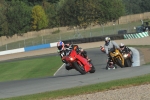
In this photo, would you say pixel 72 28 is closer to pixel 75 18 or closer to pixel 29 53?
pixel 75 18

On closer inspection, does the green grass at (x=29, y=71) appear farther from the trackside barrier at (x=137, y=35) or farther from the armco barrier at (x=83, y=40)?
the armco barrier at (x=83, y=40)

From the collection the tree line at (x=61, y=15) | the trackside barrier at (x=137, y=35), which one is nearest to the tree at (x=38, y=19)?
the tree line at (x=61, y=15)

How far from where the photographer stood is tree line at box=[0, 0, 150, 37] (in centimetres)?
8681

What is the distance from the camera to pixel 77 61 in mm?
20250

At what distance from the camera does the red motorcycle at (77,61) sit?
1994 centimetres

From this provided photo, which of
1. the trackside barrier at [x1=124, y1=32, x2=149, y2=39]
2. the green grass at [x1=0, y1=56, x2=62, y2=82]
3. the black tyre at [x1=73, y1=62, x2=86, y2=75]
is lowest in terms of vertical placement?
the green grass at [x1=0, y1=56, x2=62, y2=82]

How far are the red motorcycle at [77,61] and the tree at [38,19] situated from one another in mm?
69973

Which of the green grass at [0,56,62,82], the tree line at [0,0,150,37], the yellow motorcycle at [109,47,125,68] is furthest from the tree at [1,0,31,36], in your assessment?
the yellow motorcycle at [109,47,125,68]

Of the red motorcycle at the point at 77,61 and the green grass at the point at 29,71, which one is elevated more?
the red motorcycle at the point at 77,61

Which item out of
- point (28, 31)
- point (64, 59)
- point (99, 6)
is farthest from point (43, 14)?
point (64, 59)

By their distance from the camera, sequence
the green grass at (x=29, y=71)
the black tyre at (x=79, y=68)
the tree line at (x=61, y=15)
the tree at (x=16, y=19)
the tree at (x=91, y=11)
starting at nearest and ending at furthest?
the black tyre at (x=79, y=68)
the green grass at (x=29, y=71)
the tree at (x=91, y=11)
the tree line at (x=61, y=15)
the tree at (x=16, y=19)

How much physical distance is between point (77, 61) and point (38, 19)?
70.4 meters

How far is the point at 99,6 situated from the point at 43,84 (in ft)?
230

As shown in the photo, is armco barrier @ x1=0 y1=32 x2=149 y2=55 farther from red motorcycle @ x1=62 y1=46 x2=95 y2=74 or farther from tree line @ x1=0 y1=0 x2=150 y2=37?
red motorcycle @ x1=62 y1=46 x2=95 y2=74
